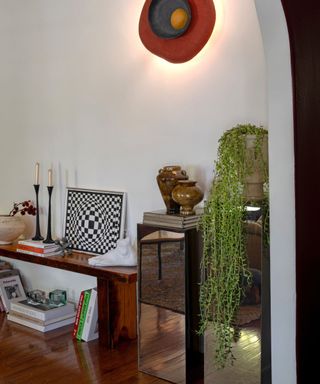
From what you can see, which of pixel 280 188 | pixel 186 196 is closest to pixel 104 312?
pixel 186 196

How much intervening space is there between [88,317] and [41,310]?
0.37 metres

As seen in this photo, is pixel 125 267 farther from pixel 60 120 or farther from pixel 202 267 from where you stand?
pixel 60 120

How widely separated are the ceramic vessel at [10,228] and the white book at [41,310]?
1.47ft

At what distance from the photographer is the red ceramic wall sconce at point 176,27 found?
2676 mm

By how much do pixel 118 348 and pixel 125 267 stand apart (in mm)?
488

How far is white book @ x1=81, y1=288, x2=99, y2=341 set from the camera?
9.96 feet

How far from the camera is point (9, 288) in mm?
3686

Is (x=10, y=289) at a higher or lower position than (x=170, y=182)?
lower

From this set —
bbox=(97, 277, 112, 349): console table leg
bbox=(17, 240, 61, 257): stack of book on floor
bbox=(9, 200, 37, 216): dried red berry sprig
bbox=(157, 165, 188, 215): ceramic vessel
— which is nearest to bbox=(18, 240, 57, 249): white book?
bbox=(17, 240, 61, 257): stack of book on floor

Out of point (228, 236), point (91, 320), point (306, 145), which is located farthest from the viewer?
point (91, 320)

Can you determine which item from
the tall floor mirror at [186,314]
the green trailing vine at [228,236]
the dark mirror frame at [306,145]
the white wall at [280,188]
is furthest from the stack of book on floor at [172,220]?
the dark mirror frame at [306,145]

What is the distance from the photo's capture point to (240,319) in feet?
7.36

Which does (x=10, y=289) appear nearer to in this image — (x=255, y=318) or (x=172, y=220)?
(x=172, y=220)

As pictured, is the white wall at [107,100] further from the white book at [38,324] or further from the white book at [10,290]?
the white book at [38,324]
